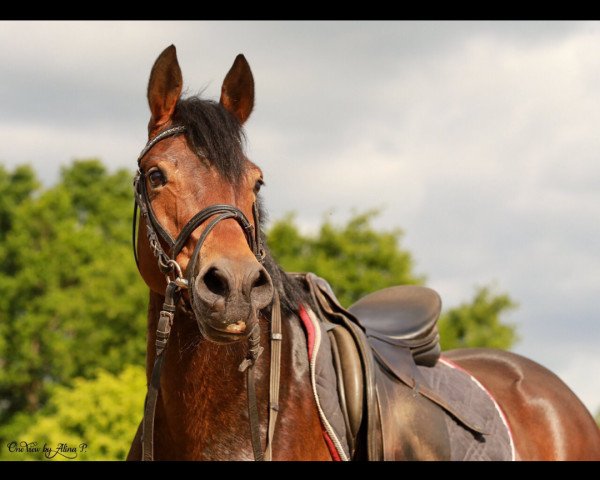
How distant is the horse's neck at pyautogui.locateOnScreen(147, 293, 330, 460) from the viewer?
3693 millimetres

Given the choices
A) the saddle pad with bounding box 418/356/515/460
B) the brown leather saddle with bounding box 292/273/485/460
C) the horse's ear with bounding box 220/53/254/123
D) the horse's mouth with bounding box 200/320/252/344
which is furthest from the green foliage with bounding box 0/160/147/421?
the horse's mouth with bounding box 200/320/252/344

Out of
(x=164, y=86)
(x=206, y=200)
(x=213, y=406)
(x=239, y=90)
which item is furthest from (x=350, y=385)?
(x=164, y=86)

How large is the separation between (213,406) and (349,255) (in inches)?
1068

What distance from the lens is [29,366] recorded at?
31438mm

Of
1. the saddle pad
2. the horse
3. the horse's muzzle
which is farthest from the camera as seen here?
the saddle pad

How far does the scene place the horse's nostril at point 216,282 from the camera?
323 cm

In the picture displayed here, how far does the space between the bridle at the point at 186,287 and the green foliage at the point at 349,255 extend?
25.0m

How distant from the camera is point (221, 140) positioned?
3756 millimetres

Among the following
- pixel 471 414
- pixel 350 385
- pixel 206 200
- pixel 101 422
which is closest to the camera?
pixel 206 200

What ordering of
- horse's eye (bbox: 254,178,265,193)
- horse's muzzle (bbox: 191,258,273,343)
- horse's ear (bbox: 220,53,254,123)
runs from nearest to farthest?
horse's muzzle (bbox: 191,258,273,343)
horse's eye (bbox: 254,178,265,193)
horse's ear (bbox: 220,53,254,123)

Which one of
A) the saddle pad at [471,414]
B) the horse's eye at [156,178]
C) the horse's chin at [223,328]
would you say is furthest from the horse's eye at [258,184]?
the saddle pad at [471,414]

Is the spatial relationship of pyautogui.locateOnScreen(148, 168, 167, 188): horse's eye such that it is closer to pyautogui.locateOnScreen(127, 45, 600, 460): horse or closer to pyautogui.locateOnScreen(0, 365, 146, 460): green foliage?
pyautogui.locateOnScreen(127, 45, 600, 460): horse

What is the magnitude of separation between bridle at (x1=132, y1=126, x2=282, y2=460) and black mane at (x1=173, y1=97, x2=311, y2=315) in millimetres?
104

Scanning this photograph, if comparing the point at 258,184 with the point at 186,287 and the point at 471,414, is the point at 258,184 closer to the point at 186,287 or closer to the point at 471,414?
the point at 186,287
